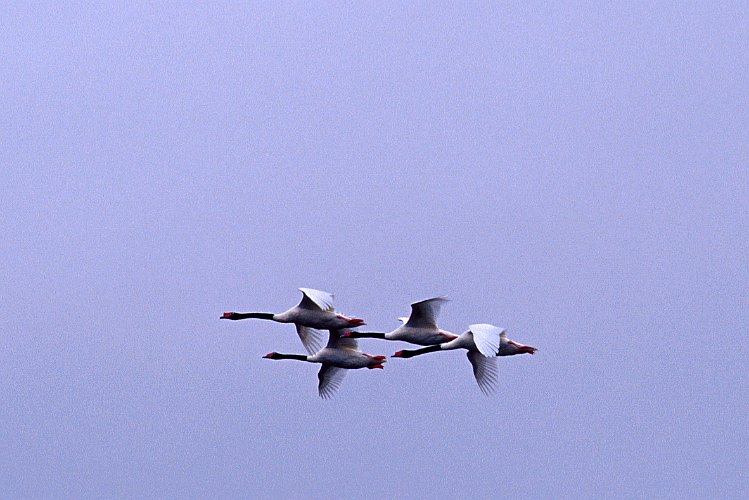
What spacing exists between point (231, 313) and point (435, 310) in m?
11.6

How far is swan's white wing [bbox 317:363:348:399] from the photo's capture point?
83.4 meters

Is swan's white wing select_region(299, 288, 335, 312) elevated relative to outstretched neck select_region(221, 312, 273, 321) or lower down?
lower down

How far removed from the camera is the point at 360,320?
254 ft

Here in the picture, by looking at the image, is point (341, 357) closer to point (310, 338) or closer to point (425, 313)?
point (310, 338)

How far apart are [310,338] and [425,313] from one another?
10892 mm

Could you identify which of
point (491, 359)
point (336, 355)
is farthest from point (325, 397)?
point (491, 359)

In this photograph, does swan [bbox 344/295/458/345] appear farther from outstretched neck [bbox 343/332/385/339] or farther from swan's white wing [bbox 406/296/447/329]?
outstretched neck [bbox 343/332/385/339]

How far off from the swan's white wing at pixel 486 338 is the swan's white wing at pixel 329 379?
12.2 meters

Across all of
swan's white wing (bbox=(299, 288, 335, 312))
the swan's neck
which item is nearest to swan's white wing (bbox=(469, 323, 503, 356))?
swan's white wing (bbox=(299, 288, 335, 312))

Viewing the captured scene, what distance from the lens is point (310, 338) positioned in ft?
278

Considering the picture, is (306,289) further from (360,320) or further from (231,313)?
(231,313)

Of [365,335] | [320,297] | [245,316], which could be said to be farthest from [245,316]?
[320,297]

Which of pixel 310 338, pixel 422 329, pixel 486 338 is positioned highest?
pixel 310 338

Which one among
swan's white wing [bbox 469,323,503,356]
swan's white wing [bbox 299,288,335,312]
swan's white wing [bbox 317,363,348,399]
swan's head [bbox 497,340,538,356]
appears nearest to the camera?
swan's white wing [bbox 469,323,503,356]
